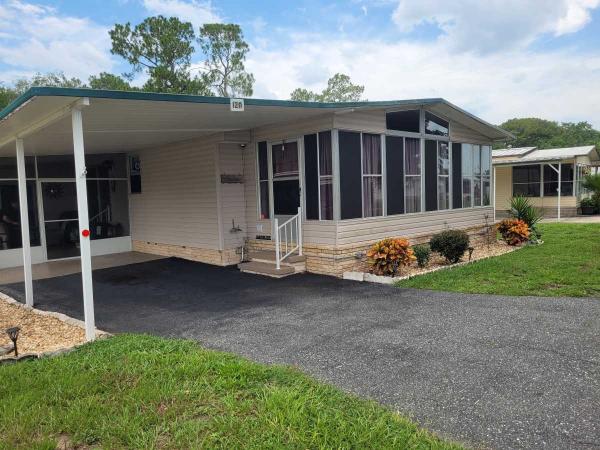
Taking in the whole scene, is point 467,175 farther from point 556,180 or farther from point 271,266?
point 556,180

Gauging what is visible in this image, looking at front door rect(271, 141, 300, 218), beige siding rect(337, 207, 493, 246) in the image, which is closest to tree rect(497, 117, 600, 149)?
beige siding rect(337, 207, 493, 246)

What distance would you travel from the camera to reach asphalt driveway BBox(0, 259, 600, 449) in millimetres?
3195

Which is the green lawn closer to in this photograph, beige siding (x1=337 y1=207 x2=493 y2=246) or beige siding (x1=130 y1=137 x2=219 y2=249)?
beige siding (x1=337 y1=207 x2=493 y2=246)

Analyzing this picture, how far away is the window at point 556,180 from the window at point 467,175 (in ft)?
34.8

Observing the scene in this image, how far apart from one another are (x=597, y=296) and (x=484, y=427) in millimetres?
4442

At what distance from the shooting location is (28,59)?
3738 cm

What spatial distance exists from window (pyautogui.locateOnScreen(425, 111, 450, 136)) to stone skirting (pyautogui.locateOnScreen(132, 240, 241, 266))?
522 cm

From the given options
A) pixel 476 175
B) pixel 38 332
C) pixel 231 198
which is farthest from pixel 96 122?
pixel 476 175

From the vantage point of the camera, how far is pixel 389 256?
812 cm

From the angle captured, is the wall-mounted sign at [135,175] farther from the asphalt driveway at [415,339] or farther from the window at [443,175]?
the window at [443,175]

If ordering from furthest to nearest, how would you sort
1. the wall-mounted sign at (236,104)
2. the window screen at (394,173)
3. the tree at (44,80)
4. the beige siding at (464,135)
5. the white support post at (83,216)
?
1. the tree at (44,80)
2. the beige siding at (464,135)
3. the window screen at (394,173)
4. the wall-mounted sign at (236,104)
5. the white support post at (83,216)

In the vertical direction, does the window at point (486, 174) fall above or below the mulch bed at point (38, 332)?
above

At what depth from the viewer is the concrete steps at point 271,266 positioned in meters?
8.48

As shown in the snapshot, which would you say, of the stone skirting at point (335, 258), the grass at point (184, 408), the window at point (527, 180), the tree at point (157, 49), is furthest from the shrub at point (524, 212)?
the tree at point (157, 49)
